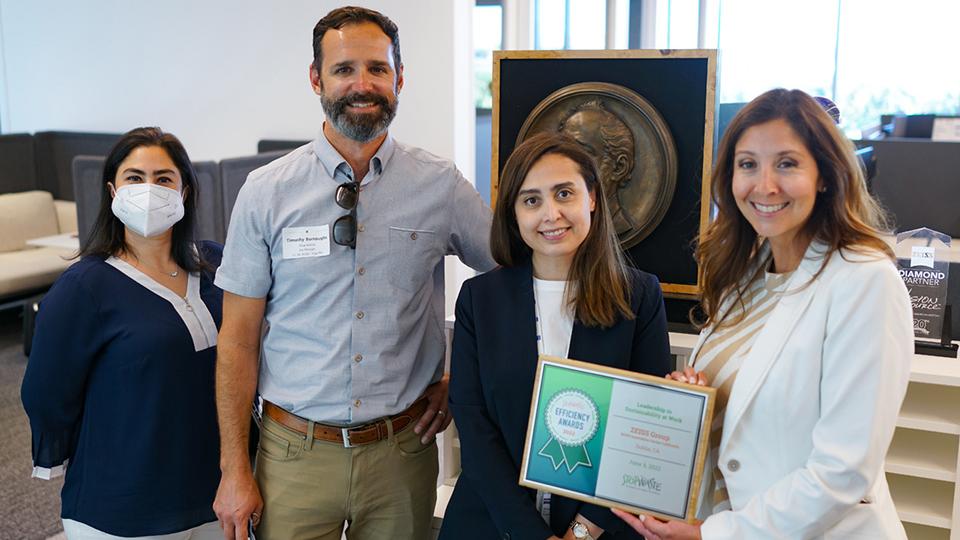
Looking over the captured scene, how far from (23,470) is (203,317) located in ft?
8.57

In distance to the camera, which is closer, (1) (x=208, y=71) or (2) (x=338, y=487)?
(2) (x=338, y=487)

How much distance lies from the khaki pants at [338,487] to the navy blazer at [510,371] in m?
0.27

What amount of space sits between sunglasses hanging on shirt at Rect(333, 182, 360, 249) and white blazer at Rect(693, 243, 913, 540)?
943 millimetres

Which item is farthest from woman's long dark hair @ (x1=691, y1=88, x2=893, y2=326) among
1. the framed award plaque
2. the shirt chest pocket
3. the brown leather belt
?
the brown leather belt

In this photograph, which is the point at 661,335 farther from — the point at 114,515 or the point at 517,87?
the point at 114,515

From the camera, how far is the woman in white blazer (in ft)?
5.19

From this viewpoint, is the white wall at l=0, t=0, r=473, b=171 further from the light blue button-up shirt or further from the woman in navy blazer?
the woman in navy blazer

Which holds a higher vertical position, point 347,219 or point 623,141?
point 623,141

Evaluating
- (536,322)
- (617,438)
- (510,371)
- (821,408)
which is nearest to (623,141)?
(536,322)

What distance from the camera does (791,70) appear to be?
851 centimetres

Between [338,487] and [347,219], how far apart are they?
0.63m

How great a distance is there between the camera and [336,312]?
2.21 m

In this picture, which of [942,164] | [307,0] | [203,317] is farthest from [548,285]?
[307,0]

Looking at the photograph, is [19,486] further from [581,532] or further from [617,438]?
[617,438]
